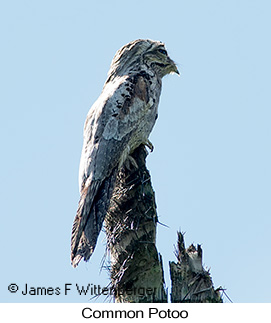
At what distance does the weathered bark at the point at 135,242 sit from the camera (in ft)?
19.4

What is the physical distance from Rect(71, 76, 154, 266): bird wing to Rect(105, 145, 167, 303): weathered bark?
0.56 feet

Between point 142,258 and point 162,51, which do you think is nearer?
point 142,258

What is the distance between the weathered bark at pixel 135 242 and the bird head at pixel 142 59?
200 centimetres

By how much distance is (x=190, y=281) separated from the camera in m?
5.79

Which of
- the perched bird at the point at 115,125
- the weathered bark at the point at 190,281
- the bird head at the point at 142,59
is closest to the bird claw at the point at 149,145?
the perched bird at the point at 115,125

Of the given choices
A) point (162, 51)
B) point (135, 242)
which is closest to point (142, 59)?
point (162, 51)

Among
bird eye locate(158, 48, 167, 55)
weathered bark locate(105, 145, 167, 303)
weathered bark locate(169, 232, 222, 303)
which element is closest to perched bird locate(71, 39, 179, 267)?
bird eye locate(158, 48, 167, 55)

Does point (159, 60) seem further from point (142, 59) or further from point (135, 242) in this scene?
point (135, 242)

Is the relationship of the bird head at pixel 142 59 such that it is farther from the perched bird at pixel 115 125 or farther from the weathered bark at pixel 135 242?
the weathered bark at pixel 135 242

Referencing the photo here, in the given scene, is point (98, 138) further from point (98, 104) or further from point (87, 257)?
point (87, 257)

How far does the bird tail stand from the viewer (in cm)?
644

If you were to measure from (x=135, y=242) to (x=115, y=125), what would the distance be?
1.77m

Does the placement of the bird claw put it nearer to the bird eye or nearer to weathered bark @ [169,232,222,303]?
the bird eye

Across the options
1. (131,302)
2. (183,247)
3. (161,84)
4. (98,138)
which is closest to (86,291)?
(131,302)
